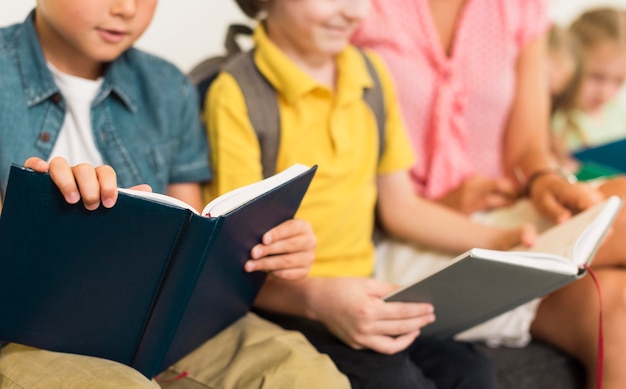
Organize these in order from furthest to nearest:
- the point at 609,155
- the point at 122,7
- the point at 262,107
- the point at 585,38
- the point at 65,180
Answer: the point at 585,38 → the point at 609,155 → the point at 262,107 → the point at 122,7 → the point at 65,180

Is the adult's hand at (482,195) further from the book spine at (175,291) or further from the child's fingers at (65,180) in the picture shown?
the child's fingers at (65,180)

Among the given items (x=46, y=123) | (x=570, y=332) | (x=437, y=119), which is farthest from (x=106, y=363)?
(x=437, y=119)

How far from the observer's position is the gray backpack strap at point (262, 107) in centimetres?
117

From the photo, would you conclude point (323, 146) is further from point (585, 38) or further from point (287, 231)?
point (585, 38)

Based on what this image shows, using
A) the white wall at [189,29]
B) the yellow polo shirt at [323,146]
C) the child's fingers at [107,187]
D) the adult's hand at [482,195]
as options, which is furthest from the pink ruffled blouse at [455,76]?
the child's fingers at [107,187]

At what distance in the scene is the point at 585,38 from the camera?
2082 mm

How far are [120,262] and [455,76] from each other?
88cm

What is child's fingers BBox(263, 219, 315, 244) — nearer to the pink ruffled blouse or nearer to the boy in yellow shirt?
the boy in yellow shirt

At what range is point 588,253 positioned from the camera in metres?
1.03

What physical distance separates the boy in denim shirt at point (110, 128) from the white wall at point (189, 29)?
0.19 m

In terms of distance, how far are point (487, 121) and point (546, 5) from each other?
0.28 m

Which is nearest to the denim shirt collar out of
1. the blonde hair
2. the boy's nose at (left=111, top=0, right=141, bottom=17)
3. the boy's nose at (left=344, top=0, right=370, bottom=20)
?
the boy's nose at (left=111, top=0, right=141, bottom=17)

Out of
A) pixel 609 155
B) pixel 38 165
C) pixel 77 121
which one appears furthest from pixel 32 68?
pixel 609 155

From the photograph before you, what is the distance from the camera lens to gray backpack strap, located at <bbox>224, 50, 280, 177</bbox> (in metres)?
1.17
